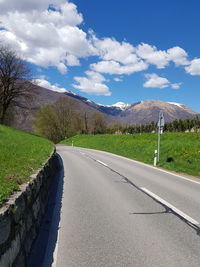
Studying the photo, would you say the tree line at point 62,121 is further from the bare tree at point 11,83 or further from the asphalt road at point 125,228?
the asphalt road at point 125,228

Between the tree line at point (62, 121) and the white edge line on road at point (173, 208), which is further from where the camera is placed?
the tree line at point (62, 121)

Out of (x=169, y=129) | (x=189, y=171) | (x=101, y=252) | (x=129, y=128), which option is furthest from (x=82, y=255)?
(x=129, y=128)

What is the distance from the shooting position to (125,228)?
5328 millimetres

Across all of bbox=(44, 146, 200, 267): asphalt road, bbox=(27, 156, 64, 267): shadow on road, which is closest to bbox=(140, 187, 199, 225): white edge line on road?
bbox=(44, 146, 200, 267): asphalt road

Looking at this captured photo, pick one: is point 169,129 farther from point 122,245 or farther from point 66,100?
point 122,245

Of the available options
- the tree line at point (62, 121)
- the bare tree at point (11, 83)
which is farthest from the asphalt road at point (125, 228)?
the tree line at point (62, 121)

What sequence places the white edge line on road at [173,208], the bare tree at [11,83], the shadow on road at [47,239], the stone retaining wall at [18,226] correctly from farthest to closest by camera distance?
1. the bare tree at [11,83]
2. the white edge line on road at [173,208]
3. the shadow on road at [47,239]
4. the stone retaining wall at [18,226]

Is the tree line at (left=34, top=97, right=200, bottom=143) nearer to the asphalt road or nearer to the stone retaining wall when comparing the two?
the asphalt road

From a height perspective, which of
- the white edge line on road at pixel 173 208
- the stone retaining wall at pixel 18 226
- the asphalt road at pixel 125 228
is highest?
the stone retaining wall at pixel 18 226

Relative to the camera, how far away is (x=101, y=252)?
13.9ft

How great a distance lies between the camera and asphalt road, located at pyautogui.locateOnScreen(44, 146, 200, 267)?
4.08 meters

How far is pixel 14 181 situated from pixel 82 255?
210cm

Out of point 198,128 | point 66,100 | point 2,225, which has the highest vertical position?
point 66,100

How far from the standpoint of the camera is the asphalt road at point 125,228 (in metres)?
4.08
